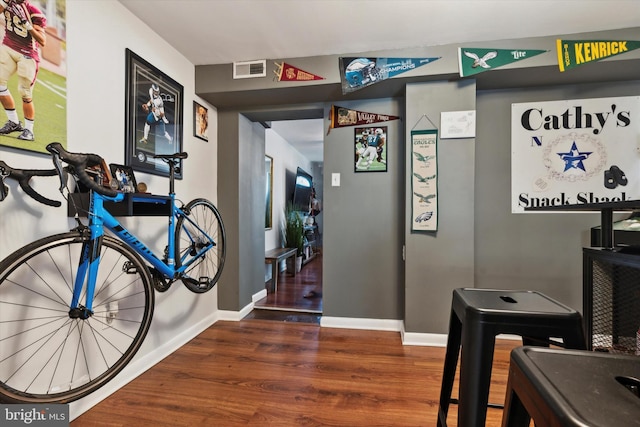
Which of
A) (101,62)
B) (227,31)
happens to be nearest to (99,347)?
(101,62)

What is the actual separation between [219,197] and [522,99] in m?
2.90

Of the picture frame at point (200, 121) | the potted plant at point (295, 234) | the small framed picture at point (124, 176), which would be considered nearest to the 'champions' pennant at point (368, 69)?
the picture frame at point (200, 121)

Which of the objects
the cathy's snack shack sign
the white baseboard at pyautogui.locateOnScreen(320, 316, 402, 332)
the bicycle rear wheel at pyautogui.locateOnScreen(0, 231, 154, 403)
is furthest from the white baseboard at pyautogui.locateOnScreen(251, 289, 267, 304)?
the cathy's snack shack sign

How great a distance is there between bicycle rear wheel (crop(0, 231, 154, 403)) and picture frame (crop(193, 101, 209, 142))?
126cm

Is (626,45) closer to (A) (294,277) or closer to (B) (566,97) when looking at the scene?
(B) (566,97)

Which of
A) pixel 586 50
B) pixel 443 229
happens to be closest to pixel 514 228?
pixel 443 229

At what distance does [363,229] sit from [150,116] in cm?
191

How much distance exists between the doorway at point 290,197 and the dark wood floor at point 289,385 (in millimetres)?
881

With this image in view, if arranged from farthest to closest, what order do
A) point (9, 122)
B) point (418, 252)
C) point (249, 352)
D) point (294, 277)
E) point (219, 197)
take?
point (294, 277), point (219, 197), point (418, 252), point (249, 352), point (9, 122)

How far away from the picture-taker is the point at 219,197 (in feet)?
9.12

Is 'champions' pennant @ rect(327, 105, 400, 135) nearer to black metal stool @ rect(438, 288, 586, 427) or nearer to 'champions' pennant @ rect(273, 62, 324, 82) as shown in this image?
'champions' pennant @ rect(273, 62, 324, 82)

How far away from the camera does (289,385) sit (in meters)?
1.70

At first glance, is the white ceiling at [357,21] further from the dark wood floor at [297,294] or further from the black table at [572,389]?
the dark wood floor at [297,294]

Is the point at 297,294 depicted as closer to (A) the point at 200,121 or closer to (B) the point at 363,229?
(B) the point at 363,229
